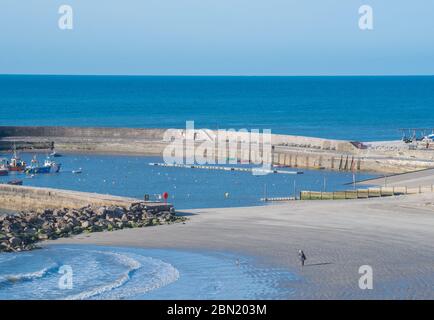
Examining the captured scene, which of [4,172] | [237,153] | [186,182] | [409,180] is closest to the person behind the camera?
[409,180]

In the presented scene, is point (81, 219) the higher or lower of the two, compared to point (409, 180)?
lower

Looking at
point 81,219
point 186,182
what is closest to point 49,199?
point 81,219

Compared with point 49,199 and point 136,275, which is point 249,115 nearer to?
point 49,199

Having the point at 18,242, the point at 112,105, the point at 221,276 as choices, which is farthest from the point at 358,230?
the point at 112,105

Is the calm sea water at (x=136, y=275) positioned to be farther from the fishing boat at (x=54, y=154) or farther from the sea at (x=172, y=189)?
the fishing boat at (x=54, y=154)

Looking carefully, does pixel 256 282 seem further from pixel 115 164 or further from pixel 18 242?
pixel 115 164

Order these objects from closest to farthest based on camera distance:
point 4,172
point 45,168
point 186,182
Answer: point 186,182 < point 4,172 < point 45,168

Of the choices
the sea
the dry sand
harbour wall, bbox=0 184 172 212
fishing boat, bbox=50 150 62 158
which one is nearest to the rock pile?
harbour wall, bbox=0 184 172 212
